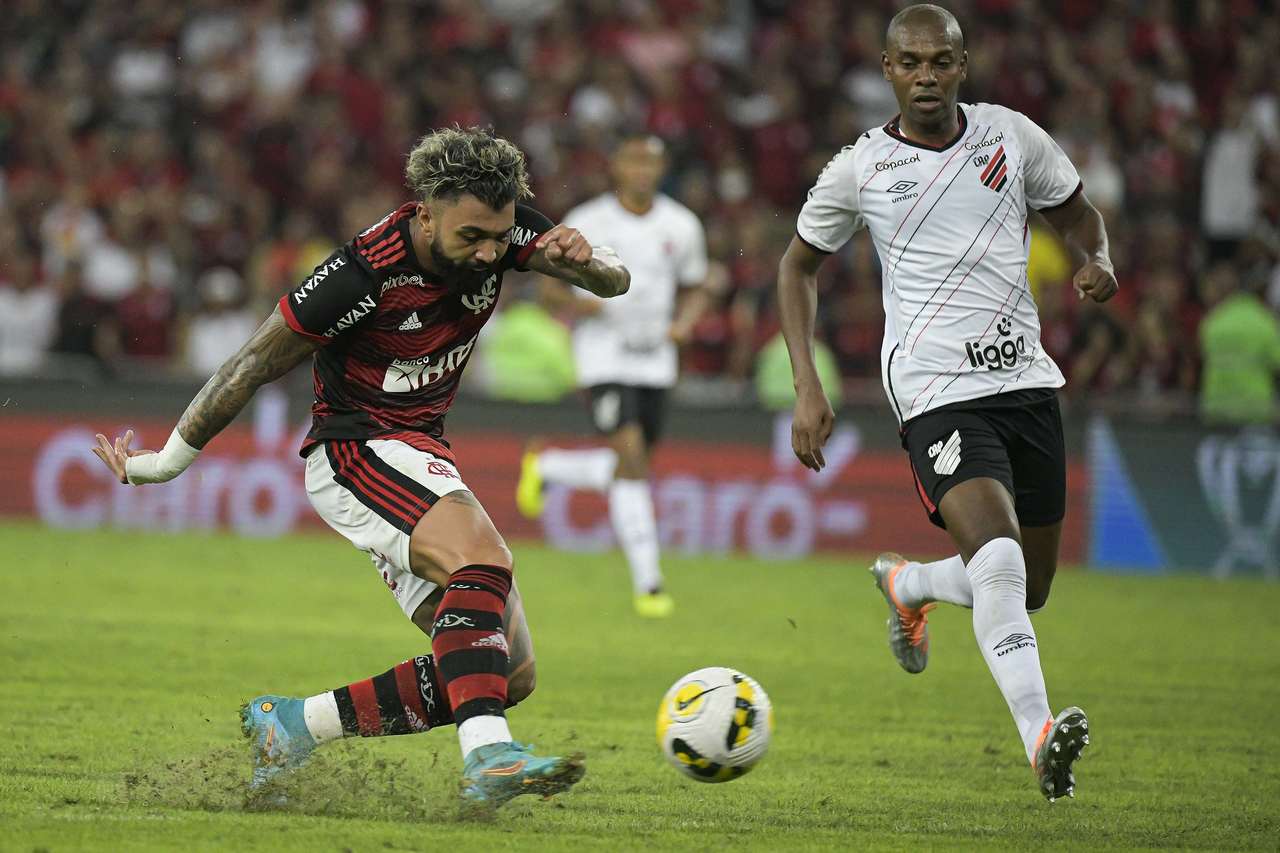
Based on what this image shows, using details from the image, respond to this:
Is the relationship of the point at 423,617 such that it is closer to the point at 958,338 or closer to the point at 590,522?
the point at 958,338

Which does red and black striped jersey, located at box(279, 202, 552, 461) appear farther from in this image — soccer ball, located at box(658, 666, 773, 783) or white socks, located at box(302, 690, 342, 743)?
soccer ball, located at box(658, 666, 773, 783)

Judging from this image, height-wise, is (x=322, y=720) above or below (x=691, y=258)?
below

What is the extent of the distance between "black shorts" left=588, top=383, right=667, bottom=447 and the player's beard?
19.6 feet

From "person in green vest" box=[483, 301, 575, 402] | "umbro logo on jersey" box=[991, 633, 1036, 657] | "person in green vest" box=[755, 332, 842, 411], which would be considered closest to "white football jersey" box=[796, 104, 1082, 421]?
"umbro logo on jersey" box=[991, 633, 1036, 657]

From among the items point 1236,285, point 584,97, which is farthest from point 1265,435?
point 584,97

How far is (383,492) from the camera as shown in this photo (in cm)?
560

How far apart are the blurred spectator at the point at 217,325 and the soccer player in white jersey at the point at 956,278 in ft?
35.3

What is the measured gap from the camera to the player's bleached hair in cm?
542

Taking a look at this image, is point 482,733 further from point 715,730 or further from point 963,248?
point 963,248

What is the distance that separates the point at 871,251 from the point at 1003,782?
32.8 feet

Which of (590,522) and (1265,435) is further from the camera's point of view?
(590,522)

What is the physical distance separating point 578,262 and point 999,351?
1625mm

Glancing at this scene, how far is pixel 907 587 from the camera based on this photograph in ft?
22.4

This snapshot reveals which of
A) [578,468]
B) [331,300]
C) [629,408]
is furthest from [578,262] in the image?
[578,468]
